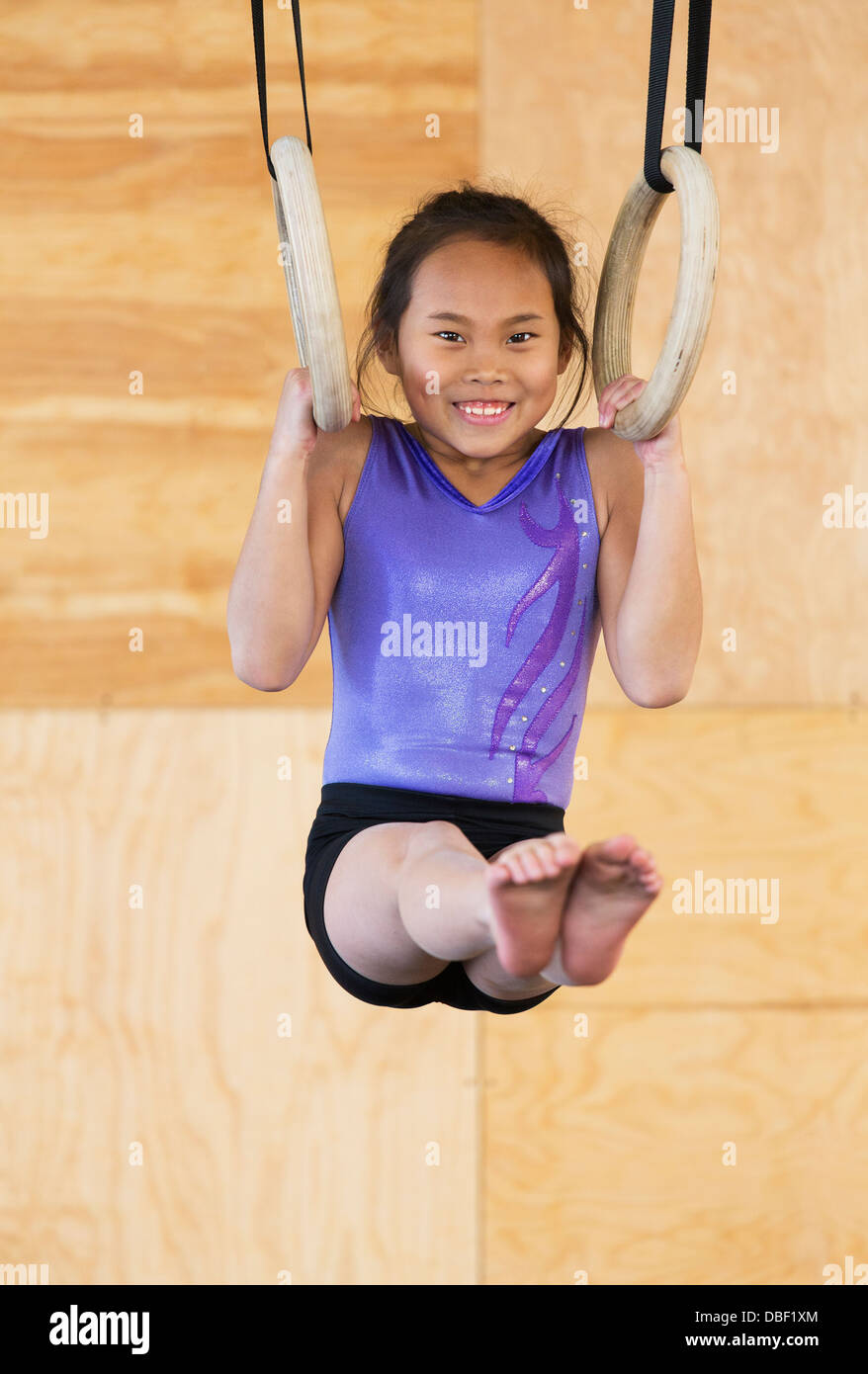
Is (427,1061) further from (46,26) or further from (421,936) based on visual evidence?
(46,26)

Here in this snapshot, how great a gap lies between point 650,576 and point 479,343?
0.30 meters

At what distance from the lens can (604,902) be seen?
3.60 feet

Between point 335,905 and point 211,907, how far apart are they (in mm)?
1232

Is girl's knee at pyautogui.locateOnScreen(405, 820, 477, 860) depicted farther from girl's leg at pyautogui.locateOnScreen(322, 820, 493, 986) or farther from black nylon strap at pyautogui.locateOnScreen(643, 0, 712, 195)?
black nylon strap at pyautogui.locateOnScreen(643, 0, 712, 195)

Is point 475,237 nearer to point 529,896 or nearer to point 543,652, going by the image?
point 543,652

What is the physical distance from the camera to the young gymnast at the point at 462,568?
136 centimetres

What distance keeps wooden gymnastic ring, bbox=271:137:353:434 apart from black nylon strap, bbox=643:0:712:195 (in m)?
0.32

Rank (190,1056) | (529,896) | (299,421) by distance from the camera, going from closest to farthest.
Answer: (529,896) < (299,421) < (190,1056)

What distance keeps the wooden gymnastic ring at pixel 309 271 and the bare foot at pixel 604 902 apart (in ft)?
1.68

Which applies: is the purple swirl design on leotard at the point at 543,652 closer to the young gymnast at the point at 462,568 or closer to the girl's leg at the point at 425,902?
the young gymnast at the point at 462,568

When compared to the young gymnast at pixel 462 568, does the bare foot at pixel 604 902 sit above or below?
below

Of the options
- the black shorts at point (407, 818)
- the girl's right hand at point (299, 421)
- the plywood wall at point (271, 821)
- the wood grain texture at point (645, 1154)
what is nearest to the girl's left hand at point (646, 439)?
the girl's right hand at point (299, 421)

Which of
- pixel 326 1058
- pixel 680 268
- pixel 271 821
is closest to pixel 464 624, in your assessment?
pixel 680 268
